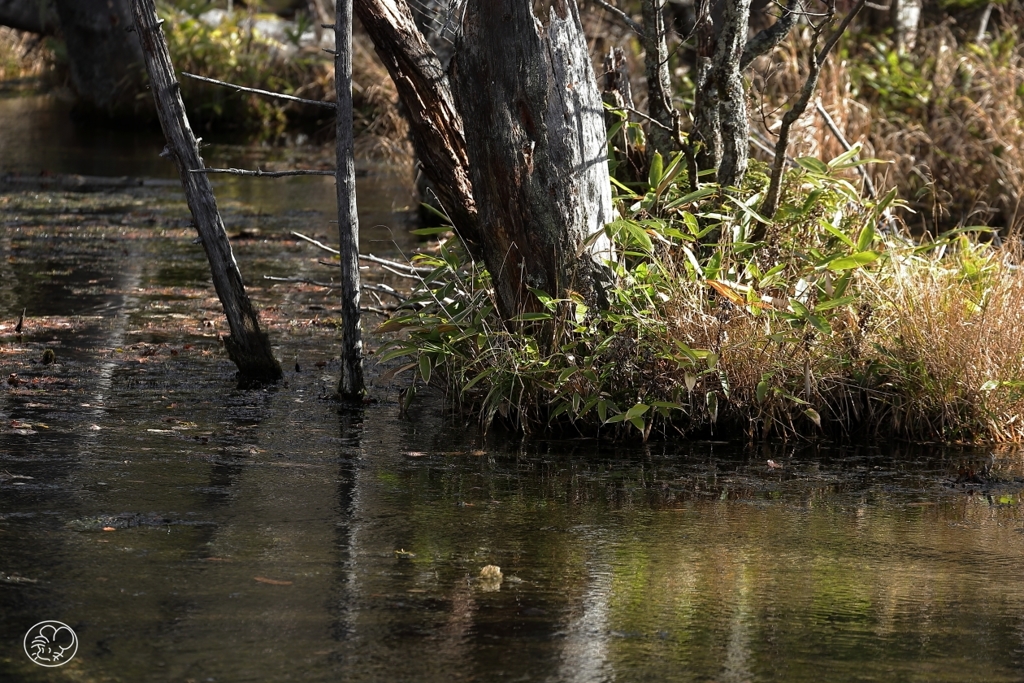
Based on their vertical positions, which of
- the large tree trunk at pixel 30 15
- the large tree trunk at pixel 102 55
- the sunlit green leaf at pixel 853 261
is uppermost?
the large tree trunk at pixel 30 15

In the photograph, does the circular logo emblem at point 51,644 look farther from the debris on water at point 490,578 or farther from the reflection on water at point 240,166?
the reflection on water at point 240,166

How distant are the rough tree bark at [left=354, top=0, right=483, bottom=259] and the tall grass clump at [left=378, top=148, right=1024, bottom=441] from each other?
14.9 inches

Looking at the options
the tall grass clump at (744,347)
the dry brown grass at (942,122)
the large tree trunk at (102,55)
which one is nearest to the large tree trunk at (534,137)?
the tall grass clump at (744,347)

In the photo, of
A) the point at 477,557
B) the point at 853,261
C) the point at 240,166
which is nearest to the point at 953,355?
the point at 853,261

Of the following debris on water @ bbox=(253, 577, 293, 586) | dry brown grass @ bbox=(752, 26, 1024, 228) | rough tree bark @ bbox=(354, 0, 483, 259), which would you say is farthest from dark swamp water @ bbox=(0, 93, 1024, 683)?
dry brown grass @ bbox=(752, 26, 1024, 228)

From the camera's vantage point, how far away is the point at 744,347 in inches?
255

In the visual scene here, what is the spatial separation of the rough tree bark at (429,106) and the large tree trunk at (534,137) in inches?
17.2

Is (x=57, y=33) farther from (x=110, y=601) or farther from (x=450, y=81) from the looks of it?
(x=110, y=601)

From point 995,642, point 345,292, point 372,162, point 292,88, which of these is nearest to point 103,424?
point 345,292

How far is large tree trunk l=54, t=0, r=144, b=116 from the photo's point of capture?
19.6m

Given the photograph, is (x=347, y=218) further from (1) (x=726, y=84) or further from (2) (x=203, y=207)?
(1) (x=726, y=84)

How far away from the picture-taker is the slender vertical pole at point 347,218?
6.67 m

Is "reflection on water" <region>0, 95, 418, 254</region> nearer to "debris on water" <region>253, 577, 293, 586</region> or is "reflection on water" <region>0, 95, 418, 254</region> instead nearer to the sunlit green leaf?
the sunlit green leaf

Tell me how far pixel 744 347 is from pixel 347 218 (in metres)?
2.12
